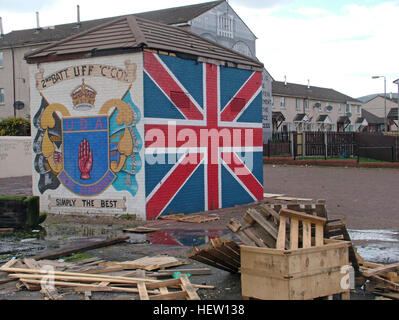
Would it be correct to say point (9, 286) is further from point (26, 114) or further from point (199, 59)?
point (26, 114)

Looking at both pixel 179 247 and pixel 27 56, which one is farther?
pixel 27 56

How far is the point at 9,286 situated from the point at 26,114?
42.6 metres

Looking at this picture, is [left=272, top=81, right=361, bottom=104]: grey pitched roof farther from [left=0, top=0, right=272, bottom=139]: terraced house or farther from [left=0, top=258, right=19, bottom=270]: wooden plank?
[left=0, top=258, right=19, bottom=270]: wooden plank

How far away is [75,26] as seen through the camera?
166ft

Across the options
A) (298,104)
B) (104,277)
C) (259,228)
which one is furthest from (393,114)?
(104,277)

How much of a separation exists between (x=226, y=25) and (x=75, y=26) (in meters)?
14.3

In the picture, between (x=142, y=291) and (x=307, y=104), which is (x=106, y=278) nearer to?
(x=142, y=291)

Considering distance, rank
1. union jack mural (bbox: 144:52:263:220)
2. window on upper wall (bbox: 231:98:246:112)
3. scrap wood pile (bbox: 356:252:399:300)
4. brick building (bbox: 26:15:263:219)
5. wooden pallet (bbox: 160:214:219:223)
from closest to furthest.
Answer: scrap wood pile (bbox: 356:252:399:300) < wooden pallet (bbox: 160:214:219:223) < brick building (bbox: 26:15:263:219) < union jack mural (bbox: 144:52:263:220) < window on upper wall (bbox: 231:98:246:112)

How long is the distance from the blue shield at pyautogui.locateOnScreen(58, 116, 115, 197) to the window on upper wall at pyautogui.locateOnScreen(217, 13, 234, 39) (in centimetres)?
3103

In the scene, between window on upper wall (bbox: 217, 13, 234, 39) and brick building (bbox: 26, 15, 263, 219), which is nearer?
brick building (bbox: 26, 15, 263, 219)

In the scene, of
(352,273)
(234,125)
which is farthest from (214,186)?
(352,273)

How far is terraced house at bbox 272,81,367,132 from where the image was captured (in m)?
61.5

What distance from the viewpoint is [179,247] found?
10695 millimetres

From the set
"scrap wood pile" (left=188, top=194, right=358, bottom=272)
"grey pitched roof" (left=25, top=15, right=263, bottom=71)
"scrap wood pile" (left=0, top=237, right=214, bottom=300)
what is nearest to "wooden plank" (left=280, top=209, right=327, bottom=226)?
"scrap wood pile" (left=188, top=194, right=358, bottom=272)
